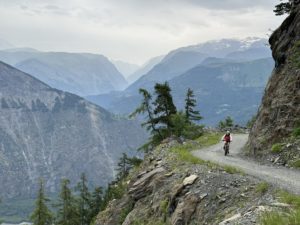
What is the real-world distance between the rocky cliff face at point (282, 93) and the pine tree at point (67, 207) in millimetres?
54564

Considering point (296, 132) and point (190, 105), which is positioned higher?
point (296, 132)

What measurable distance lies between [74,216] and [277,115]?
2537 inches

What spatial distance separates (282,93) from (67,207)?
6201cm

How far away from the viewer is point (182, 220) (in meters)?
21.7

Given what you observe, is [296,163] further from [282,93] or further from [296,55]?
[296,55]

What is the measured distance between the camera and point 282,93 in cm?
3597

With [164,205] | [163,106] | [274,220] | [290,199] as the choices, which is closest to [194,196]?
[164,205]

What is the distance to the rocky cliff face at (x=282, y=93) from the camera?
32.9 metres

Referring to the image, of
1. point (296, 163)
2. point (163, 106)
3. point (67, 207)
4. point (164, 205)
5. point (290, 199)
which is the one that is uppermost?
point (163, 106)

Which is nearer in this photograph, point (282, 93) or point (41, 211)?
point (282, 93)

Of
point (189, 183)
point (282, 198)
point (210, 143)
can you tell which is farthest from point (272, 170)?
point (210, 143)

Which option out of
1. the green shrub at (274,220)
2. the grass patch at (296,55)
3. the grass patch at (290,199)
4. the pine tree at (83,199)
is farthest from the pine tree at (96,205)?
the green shrub at (274,220)

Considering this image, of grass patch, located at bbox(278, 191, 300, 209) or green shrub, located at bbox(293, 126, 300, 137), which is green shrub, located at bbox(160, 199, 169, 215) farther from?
green shrub, located at bbox(293, 126, 300, 137)

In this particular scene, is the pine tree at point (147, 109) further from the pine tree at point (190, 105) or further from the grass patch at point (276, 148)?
the grass patch at point (276, 148)
